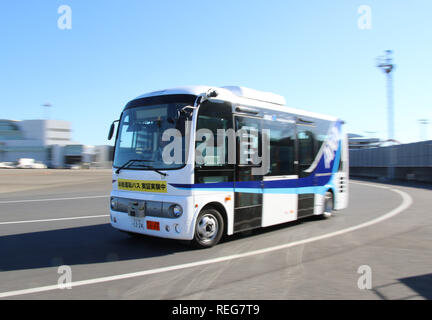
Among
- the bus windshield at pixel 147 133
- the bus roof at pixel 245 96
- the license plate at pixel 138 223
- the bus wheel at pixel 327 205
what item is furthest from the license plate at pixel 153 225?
the bus wheel at pixel 327 205

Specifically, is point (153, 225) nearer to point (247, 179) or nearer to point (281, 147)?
point (247, 179)

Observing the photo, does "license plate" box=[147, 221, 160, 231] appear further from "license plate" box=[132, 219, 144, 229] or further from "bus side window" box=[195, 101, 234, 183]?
"bus side window" box=[195, 101, 234, 183]

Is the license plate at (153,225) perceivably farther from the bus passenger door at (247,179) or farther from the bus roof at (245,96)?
the bus roof at (245,96)

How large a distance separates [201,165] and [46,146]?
76242mm

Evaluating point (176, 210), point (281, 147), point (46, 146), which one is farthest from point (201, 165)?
point (46, 146)

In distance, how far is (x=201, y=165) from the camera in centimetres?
669

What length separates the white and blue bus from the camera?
6.55 meters

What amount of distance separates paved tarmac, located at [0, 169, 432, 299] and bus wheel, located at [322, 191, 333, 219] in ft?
2.85

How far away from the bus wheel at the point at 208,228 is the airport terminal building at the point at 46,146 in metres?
48.7

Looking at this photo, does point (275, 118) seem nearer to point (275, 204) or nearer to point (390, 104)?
point (275, 204)

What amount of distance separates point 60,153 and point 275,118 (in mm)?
71128

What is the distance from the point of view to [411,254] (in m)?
6.55

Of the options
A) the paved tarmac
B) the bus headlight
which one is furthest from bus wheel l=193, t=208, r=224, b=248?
the bus headlight
